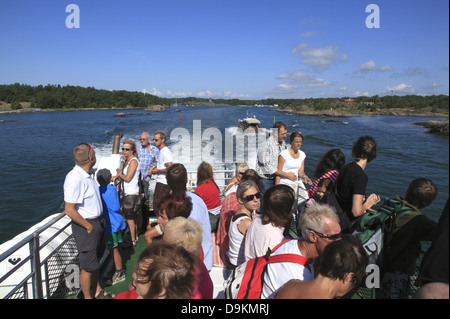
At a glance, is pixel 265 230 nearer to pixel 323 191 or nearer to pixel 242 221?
pixel 242 221

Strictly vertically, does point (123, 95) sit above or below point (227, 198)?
above

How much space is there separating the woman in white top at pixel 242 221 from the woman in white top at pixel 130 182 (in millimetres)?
1707

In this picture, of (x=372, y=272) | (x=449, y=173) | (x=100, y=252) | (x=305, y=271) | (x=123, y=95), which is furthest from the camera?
(x=123, y=95)

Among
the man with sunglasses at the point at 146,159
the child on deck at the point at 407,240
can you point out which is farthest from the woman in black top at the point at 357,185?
the man with sunglasses at the point at 146,159

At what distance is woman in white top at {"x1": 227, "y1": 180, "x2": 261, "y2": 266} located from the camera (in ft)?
7.38

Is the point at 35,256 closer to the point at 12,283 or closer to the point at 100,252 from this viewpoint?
the point at 100,252

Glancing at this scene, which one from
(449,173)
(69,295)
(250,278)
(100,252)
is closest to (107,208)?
(100,252)

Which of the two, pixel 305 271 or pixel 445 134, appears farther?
pixel 305 271

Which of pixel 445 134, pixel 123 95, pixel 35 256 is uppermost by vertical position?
pixel 123 95

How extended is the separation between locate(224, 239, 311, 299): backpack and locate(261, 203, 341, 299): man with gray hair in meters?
0.02

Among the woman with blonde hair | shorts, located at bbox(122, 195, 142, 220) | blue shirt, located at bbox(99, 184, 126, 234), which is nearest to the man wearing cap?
shorts, located at bbox(122, 195, 142, 220)

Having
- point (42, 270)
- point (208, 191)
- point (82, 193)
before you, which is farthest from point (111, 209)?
point (208, 191)

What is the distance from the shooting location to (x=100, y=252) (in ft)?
8.18
